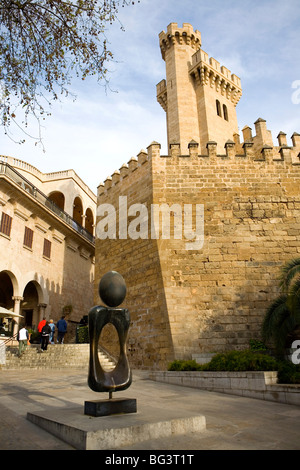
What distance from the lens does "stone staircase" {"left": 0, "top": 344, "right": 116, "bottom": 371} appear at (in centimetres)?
1273

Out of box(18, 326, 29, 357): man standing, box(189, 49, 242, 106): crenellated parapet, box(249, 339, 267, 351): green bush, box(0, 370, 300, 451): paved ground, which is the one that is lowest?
box(0, 370, 300, 451): paved ground

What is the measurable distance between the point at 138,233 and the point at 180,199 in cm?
215

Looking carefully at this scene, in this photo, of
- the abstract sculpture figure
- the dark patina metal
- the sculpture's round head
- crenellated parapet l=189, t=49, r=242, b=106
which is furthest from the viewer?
crenellated parapet l=189, t=49, r=242, b=106

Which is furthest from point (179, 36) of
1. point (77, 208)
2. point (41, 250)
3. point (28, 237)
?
point (41, 250)

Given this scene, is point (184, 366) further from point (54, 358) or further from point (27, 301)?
point (27, 301)

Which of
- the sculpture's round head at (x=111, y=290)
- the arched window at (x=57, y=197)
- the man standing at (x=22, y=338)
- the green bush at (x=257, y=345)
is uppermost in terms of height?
the arched window at (x=57, y=197)

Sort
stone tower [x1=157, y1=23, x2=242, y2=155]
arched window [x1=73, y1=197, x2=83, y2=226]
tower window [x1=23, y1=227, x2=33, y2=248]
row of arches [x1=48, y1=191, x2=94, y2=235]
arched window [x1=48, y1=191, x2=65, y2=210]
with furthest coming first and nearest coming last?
arched window [x1=73, y1=197, x2=83, y2=226] → row of arches [x1=48, y1=191, x2=94, y2=235] → arched window [x1=48, y1=191, x2=65, y2=210] → stone tower [x1=157, y1=23, x2=242, y2=155] → tower window [x1=23, y1=227, x2=33, y2=248]

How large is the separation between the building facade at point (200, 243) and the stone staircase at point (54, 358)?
1.93m

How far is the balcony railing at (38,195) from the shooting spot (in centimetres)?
1841

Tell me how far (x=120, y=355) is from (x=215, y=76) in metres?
21.5

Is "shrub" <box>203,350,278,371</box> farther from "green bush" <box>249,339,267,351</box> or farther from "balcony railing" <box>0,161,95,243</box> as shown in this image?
"balcony railing" <box>0,161,95,243</box>

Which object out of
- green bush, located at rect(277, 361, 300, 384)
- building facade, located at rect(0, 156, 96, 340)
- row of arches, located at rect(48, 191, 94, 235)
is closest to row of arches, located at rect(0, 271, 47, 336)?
building facade, located at rect(0, 156, 96, 340)

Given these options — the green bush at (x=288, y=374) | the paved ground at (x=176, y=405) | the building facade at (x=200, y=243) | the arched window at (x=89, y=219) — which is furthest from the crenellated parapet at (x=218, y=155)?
the arched window at (x=89, y=219)

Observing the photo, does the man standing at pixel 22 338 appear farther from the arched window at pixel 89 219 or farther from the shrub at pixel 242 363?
the arched window at pixel 89 219
